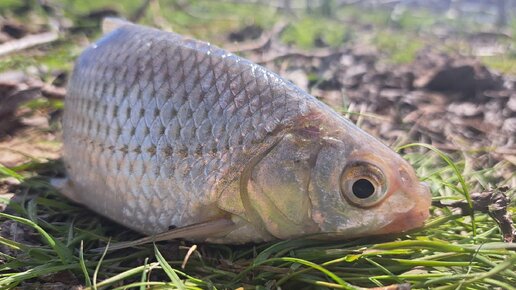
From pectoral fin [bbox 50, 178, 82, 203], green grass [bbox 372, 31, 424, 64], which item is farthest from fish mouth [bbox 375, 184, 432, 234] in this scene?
green grass [bbox 372, 31, 424, 64]

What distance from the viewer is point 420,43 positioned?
1074 centimetres

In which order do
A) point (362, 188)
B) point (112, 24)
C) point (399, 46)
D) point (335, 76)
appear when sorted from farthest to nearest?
1. point (399, 46)
2. point (335, 76)
3. point (112, 24)
4. point (362, 188)

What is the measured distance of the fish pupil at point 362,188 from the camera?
2.22 m

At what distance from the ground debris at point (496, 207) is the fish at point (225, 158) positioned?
396 mm

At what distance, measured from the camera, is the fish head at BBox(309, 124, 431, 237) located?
7.29 feet

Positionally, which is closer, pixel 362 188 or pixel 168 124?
pixel 362 188

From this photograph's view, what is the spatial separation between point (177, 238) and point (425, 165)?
1814 millimetres

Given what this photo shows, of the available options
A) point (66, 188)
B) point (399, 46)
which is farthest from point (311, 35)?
point (66, 188)

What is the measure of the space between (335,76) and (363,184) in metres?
4.12

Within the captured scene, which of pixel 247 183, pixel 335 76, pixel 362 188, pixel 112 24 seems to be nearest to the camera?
pixel 362 188

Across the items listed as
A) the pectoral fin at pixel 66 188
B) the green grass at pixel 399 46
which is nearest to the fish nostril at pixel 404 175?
the pectoral fin at pixel 66 188

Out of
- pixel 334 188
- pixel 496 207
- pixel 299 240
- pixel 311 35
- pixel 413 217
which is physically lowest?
pixel 299 240

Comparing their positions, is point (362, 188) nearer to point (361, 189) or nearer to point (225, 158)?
point (361, 189)

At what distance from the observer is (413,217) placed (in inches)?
89.9
